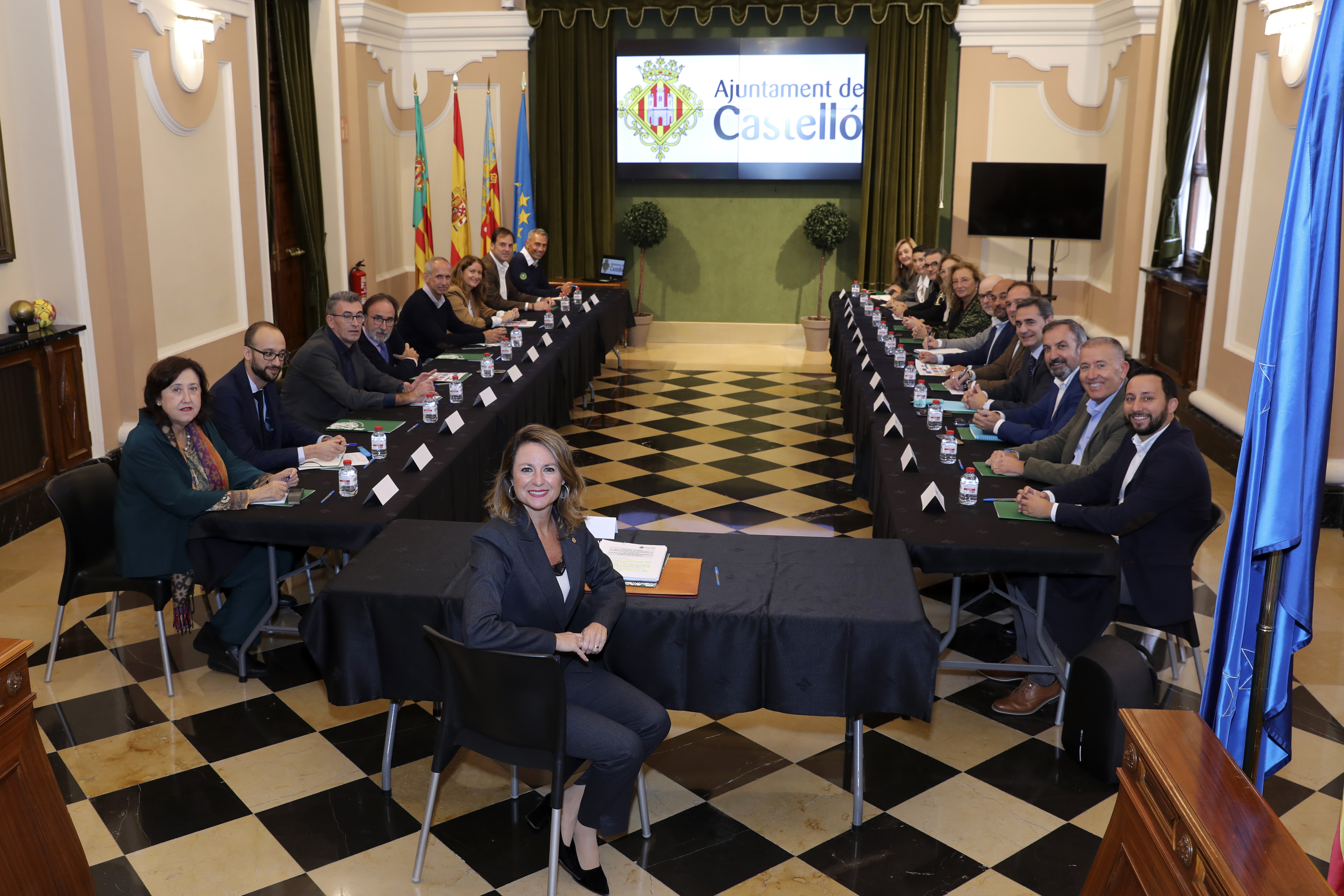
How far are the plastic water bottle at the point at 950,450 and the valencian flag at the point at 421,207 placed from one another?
632 cm

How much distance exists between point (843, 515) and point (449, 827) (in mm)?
3003

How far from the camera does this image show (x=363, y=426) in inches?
171

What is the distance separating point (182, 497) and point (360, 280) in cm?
595

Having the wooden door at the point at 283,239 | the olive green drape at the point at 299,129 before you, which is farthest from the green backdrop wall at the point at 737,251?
the wooden door at the point at 283,239

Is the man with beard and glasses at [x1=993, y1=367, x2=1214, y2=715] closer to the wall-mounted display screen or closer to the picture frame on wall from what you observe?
the picture frame on wall

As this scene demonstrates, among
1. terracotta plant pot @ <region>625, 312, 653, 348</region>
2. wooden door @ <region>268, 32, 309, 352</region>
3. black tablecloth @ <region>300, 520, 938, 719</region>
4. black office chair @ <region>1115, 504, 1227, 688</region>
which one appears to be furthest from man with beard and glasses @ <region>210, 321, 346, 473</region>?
terracotta plant pot @ <region>625, 312, 653, 348</region>

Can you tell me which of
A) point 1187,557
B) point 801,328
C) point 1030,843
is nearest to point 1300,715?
point 1187,557

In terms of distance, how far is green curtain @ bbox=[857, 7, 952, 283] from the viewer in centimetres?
937

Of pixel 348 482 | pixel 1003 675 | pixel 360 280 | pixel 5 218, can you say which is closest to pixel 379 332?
pixel 5 218

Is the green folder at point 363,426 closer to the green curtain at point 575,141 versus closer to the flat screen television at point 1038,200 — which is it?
the green curtain at point 575,141

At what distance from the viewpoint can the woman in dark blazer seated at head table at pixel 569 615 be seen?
2.42m

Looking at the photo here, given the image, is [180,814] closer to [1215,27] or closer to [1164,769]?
[1164,769]

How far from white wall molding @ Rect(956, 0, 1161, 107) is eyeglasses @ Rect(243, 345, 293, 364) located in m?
7.44

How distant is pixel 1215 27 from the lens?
275 inches
